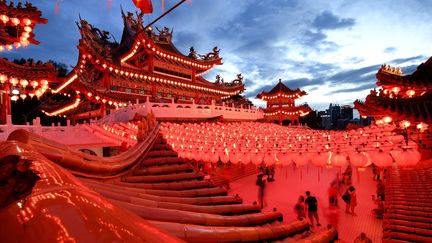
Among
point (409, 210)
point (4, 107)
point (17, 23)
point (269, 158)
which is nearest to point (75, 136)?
point (4, 107)

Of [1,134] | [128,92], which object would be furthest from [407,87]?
[128,92]

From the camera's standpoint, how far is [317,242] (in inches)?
130

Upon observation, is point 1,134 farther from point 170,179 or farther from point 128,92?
point 128,92

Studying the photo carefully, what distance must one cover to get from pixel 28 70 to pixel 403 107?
14.0 m

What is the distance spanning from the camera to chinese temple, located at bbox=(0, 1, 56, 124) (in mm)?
10281

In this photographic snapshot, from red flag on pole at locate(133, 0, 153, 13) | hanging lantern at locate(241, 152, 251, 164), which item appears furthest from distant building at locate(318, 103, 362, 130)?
red flag on pole at locate(133, 0, 153, 13)

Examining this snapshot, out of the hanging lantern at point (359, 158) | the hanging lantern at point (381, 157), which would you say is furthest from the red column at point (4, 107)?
the hanging lantern at point (381, 157)

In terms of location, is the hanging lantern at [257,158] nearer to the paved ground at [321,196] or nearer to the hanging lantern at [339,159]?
the hanging lantern at [339,159]

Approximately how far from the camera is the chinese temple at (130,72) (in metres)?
19.2

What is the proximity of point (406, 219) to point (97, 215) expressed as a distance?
748 cm

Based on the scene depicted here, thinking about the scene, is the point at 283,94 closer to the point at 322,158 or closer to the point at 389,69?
the point at 389,69

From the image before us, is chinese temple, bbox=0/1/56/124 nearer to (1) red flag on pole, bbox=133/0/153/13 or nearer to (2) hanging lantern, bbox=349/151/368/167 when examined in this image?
(1) red flag on pole, bbox=133/0/153/13

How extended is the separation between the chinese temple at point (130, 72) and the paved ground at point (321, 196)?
9.37 metres

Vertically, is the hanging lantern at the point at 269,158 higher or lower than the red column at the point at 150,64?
lower
